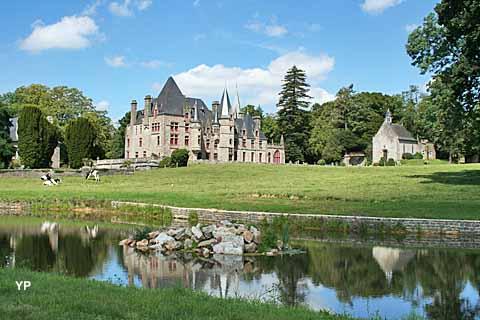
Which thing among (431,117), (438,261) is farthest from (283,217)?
(431,117)

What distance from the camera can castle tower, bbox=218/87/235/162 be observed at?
77.5 m

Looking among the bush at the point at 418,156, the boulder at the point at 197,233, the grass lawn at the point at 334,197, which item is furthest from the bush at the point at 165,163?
the boulder at the point at 197,233

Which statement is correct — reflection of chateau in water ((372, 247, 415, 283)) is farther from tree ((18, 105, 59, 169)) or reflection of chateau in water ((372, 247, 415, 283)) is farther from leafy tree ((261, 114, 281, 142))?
leafy tree ((261, 114, 281, 142))

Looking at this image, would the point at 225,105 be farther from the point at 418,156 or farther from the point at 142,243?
the point at 142,243

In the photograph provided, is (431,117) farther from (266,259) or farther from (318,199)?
(266,259)

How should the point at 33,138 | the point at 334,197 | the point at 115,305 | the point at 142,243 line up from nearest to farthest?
1. the point at 115,305
2. the point at 142,243
3. the point at 334,197
4. the point at 33,138

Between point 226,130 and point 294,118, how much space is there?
43.0 ft

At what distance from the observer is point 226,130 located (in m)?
77.8

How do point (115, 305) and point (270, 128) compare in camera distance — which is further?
point (270, 128)

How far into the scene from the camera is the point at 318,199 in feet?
92.2

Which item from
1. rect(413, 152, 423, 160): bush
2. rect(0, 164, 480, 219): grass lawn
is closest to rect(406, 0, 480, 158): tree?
rect(0, 164, 480, 219): grass lawn

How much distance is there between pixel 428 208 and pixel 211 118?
5846 cm

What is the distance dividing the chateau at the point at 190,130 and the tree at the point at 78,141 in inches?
321

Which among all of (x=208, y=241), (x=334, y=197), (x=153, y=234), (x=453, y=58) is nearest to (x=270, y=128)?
(x=453, y=58)
